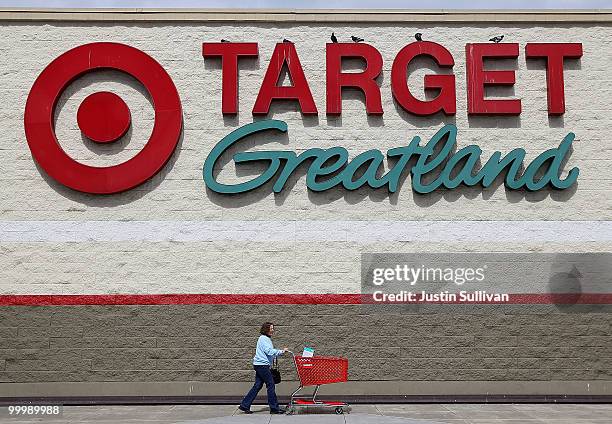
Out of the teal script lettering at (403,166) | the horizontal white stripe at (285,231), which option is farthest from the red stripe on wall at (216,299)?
the teal script lettering at (403,166)

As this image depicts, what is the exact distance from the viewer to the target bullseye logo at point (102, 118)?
16.3 metres

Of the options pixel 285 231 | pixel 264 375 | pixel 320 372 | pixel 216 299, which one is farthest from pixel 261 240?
pixel 320 372

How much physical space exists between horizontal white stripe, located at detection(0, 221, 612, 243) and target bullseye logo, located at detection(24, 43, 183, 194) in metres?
0.97

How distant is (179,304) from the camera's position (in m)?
16.1

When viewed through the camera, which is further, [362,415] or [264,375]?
[264,375]

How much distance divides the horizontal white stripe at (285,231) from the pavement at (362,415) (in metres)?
3.66

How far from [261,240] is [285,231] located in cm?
58

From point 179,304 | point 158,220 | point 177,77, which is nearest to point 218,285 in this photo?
point 179,304

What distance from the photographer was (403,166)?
53.9 feet

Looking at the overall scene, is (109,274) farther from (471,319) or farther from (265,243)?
(471,319)

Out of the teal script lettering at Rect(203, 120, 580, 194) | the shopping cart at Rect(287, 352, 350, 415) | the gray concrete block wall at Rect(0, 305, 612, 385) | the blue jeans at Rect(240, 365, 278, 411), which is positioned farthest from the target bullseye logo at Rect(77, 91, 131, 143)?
→ the shopping cart at Rect(287, 352, 350, 415)

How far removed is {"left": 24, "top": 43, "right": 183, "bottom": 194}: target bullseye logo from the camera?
16344mm

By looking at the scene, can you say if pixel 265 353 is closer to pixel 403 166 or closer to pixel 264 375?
pixel 264 375

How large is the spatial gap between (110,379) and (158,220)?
144 inches
